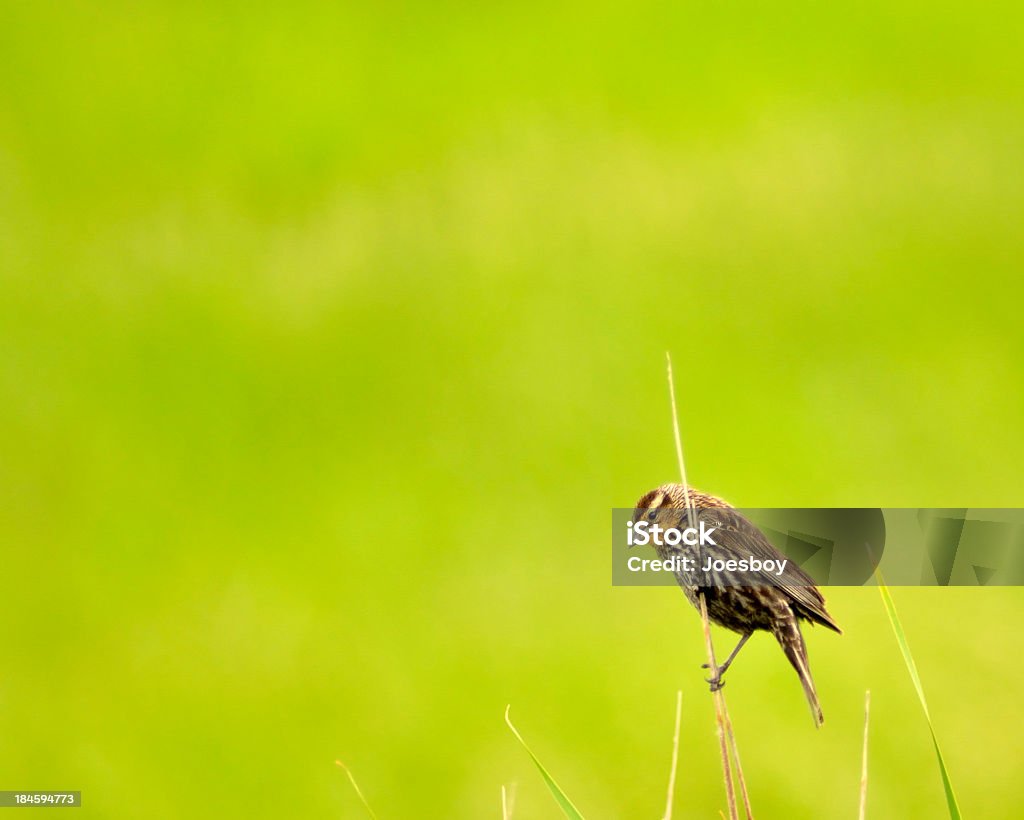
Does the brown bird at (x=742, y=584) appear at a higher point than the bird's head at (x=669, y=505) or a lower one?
lower

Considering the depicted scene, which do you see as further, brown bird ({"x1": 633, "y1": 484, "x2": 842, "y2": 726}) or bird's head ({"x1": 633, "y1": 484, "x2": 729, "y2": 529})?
bird's head ({"x1": 633, "y1": 484, "x2": 729, "y2": 529})

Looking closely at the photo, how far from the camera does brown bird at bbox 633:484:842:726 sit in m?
2.18

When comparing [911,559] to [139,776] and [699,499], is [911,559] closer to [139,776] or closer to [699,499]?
[699,499]

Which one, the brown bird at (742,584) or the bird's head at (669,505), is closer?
the brown bird at (742,584)

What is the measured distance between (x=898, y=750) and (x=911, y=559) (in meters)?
1.64

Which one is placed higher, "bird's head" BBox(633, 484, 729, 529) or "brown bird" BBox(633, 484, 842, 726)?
"bird's head" BBox(633, 484, 729, 529)

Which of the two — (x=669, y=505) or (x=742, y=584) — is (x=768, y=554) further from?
(x=669, y=505)

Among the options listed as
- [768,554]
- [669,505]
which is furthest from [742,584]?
[669,505]

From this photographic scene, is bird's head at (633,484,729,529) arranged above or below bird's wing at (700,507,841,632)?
above

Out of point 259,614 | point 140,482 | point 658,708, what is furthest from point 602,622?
point 140,482

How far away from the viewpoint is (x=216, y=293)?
967 cm

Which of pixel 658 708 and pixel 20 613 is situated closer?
pixel 658 708

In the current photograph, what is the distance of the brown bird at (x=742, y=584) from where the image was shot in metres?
2.18

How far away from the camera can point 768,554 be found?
2254mm
